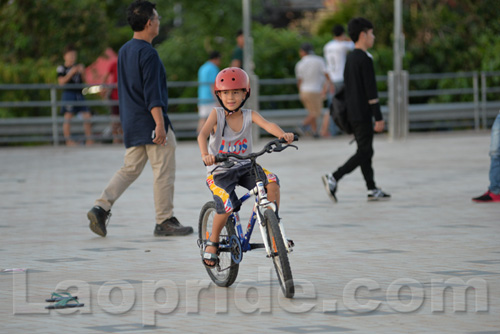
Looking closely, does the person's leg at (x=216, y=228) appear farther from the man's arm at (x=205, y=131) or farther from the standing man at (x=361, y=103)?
the standing man at (x=361, y=103)

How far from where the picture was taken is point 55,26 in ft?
82.7

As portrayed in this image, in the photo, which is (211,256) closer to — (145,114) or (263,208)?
(263,208)

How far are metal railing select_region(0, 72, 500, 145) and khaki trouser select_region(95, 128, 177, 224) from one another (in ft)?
39.1

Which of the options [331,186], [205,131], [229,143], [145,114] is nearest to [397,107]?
[331,186]

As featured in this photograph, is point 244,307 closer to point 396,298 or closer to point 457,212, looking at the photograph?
point 396,298

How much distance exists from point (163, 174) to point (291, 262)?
2.07 m

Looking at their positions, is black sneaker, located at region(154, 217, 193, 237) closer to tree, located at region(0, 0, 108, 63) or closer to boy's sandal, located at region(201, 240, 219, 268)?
boy's sandal, located at region(201, 240, 219, 268)

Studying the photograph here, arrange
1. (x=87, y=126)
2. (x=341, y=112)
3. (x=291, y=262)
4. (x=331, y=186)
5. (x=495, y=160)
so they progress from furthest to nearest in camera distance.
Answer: (x=87, y=126) → (x=341, y=112) → (x=331, y=186) → (x=495, y=160) → (x=291, y=262)

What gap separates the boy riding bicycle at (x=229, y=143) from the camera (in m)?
7.12

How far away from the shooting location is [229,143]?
7.43m

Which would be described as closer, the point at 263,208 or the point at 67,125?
the point at 263,208

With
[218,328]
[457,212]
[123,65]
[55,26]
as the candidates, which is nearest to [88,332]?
[218,328]

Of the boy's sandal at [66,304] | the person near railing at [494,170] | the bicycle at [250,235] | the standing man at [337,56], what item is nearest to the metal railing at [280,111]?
the standing man at [337,56]

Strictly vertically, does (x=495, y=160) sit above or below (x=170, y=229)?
above
